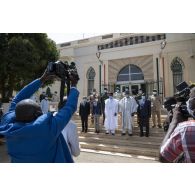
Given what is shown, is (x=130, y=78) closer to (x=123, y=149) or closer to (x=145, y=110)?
(x=145, y=110)

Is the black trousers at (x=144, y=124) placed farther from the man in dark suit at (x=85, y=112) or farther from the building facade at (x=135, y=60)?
the building facade at (x=135, y=60)

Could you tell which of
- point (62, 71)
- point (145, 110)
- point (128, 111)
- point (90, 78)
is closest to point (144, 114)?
point (145, 110)

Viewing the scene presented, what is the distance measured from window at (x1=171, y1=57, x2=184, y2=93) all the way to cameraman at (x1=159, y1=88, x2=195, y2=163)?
12229 mm

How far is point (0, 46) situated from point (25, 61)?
113 cm

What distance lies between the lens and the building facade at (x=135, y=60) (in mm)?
12977

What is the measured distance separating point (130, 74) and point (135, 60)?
36.8 inches

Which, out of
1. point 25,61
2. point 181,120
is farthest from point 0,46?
point 181,120

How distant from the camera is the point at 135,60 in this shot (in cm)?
1443

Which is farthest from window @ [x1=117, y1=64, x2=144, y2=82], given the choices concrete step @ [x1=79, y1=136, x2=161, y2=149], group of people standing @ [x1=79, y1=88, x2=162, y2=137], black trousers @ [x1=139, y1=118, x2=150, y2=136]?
concrete step @ [x1=79, y1=136, x2=161, y2=149]

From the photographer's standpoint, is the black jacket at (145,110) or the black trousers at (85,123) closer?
the black jacket at (145,110)

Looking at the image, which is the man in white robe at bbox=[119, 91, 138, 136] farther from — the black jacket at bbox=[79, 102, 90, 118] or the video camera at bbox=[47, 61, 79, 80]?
the video camera at bbox=[47, 61, 79, 80]

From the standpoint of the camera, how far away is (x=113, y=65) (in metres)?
15.2

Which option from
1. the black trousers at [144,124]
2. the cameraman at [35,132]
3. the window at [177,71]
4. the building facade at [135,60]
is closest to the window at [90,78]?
the building facade at [135,60]

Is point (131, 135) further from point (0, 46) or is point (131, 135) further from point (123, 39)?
point (123, 39)
